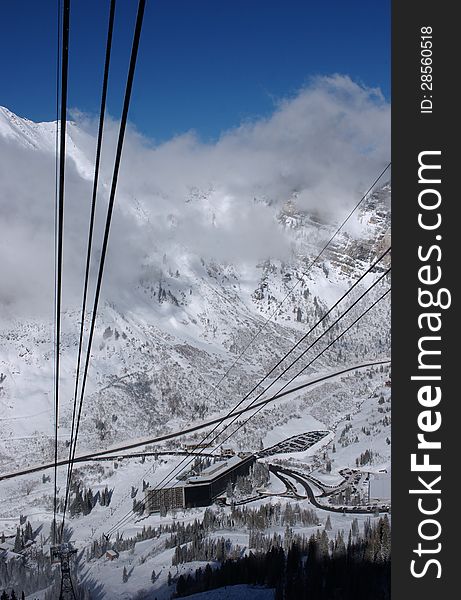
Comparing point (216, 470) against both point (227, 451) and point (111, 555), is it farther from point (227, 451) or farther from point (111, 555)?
point (111, 555)

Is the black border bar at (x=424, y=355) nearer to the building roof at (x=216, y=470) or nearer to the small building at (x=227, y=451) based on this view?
the building roof at (x=216, y=470)

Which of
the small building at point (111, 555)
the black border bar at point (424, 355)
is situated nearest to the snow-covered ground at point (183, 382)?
the small building at point (111, 555)

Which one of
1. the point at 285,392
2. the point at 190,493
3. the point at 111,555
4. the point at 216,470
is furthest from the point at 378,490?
the point at 285,392

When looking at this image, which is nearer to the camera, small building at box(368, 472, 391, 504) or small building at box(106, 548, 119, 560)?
small building at box(106, 548, 119, 560)

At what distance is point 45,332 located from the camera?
11175 centimetres

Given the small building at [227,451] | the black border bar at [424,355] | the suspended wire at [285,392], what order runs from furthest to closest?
the small building at [227,451], the suspended wire at [285,392], the black border bar at [424,355]

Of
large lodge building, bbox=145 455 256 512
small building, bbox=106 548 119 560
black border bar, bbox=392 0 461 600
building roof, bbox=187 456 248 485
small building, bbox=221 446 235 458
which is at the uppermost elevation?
black border bar, bbox=392 0 461 600

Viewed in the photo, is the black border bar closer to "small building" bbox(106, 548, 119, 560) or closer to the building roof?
"small building" bbox(106, 548, 119, 560)

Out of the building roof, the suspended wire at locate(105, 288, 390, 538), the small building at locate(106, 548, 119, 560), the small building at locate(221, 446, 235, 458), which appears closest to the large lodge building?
the building roof

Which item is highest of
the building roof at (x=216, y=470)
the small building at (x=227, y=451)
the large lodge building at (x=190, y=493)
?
the small building at (x=227, y=451)

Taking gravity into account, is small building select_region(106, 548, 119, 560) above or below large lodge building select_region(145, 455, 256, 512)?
below

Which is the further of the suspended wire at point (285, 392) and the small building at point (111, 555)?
the small building at point (111, 555)

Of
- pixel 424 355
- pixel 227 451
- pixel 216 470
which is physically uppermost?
pixel 424 355

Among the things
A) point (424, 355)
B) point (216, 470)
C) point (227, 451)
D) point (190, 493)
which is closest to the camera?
point (424, 355)
